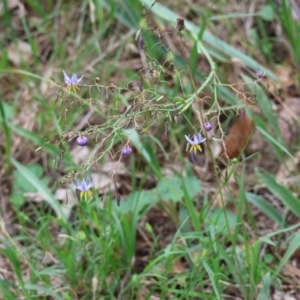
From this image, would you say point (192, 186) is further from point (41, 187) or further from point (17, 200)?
point (17, 200)

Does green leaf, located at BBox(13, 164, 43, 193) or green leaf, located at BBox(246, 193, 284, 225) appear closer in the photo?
green leaf, located at BBox(246, 193, 284, 225)

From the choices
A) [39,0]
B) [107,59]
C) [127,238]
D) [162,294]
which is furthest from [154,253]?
[39,0]

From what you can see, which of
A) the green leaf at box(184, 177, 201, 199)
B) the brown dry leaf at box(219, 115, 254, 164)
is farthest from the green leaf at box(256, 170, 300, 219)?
the brown dry leaf at box(219, 115, 254, 164)

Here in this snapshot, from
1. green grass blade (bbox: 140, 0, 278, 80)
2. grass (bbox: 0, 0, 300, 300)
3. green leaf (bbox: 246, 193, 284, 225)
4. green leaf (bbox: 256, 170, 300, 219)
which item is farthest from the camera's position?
green grass blade (bbox: 140, 0, 278, 80)

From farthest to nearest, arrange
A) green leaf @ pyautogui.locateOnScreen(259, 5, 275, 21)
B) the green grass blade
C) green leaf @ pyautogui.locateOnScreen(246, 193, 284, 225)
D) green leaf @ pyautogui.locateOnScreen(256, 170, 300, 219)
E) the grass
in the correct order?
green leaf @ pyautogui.locateOnScreen(259, 5, 275, 21) → the green grass blade → green leaf @ pyautogui.locateOnScreen(246, 193, 284, 225) → green leaf @ pyautogui.locateOnScreen(256, 170, 300, 219) → the grass

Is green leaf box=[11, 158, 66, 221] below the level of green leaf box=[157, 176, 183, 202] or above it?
above

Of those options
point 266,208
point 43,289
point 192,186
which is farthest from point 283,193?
point 43,289

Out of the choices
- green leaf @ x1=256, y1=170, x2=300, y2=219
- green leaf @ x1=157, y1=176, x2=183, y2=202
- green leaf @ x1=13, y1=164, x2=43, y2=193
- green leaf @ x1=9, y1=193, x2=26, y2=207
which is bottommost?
green leaf @ x1=256, y1=170, x2=300, y2=219

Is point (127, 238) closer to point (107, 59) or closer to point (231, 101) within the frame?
point (231, 101)

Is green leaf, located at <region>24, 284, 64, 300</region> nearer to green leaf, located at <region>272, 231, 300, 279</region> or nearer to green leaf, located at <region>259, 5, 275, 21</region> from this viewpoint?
green leaf, located at <region>272, 231, 300, 279</region>
